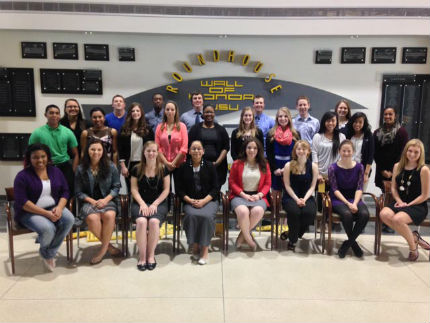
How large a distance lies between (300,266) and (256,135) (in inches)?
59.4

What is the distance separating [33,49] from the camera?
5.17 m

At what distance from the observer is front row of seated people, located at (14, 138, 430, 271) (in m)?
3.25

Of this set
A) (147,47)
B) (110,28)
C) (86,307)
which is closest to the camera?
(86,307)

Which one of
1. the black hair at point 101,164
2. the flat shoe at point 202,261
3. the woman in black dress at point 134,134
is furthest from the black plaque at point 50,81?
the flat shoe at point 202,261

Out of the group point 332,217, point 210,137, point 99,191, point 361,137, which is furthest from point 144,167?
point 361,137

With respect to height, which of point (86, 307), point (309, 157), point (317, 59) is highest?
point (317, 59)

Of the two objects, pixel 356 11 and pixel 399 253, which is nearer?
pixel 399 253

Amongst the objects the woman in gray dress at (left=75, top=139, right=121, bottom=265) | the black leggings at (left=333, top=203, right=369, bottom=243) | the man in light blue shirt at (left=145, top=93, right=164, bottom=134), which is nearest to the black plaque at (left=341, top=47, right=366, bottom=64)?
the black leggings at (left=333, top=203, right=369, bottom=243)

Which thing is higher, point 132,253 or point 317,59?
point 317,59

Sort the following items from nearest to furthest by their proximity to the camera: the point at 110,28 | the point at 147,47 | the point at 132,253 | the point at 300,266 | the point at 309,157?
the point at 300,266 < the point at 132,253 < the point at 309,157 < the point at 110,28 < the point at 147,47

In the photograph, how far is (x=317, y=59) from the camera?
530cm

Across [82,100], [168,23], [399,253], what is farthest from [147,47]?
[399,253]

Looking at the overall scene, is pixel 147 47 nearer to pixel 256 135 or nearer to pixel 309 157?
pixel 256 135

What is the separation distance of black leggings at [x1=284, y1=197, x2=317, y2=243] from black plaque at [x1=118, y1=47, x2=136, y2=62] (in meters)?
3.20
